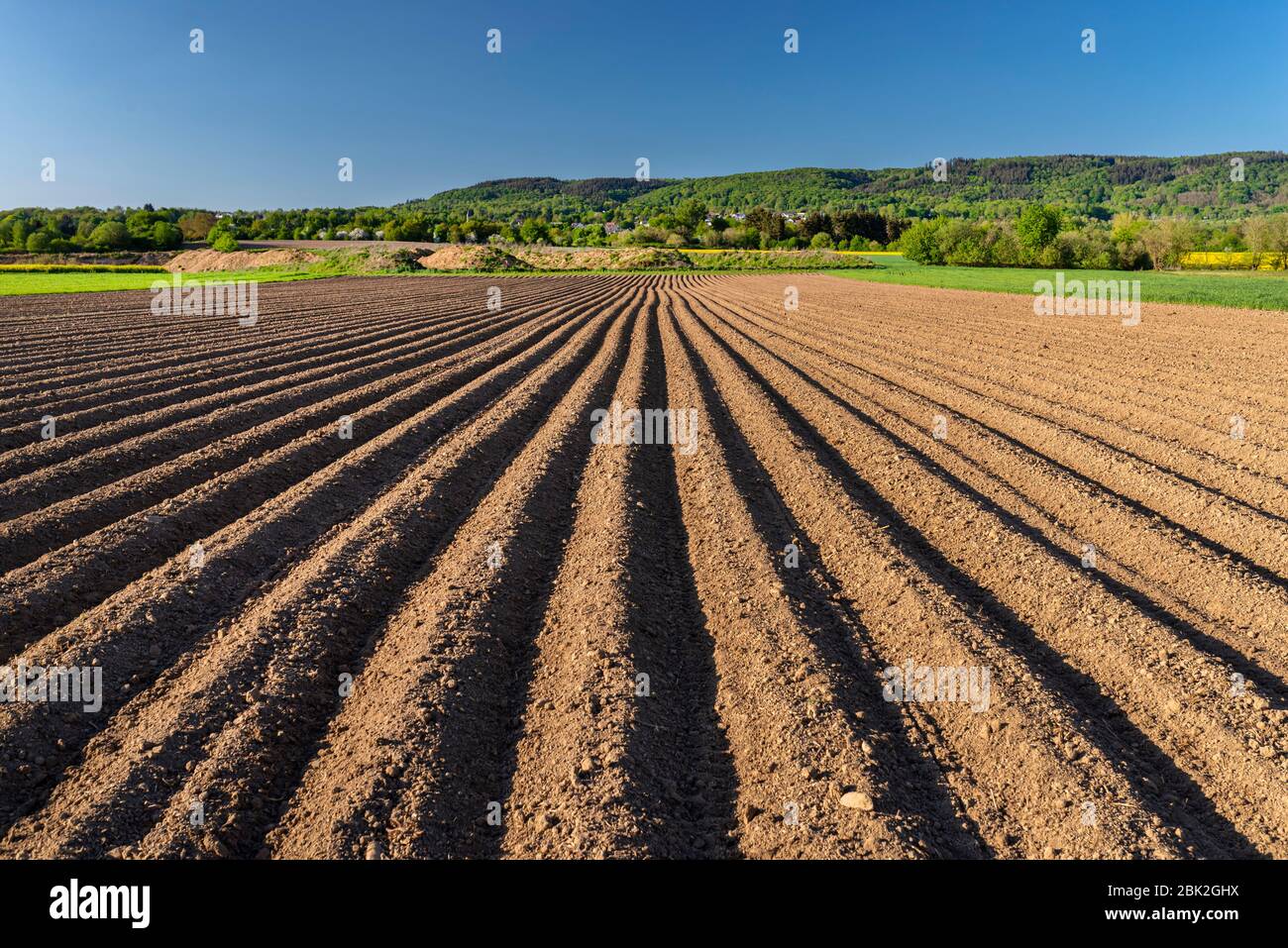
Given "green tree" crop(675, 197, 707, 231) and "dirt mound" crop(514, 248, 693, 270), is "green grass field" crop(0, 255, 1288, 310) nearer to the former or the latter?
"dirt mound" crop(514, 248, 693, 270)

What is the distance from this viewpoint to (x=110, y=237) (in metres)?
82.9

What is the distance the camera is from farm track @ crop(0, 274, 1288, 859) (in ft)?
12.3

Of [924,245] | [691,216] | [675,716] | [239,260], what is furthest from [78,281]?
[691,216]

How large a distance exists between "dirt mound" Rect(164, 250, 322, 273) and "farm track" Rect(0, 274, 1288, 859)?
79.4 metres

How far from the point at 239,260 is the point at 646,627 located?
9636cm

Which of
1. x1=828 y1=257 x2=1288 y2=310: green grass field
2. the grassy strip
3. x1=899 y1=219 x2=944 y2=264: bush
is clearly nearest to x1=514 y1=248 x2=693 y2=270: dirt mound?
x1=899 y1=219 x2=944 y2=264: bush

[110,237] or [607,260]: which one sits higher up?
[110,237]

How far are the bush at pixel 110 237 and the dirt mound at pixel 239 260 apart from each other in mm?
5947

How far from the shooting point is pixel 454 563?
6715 mm

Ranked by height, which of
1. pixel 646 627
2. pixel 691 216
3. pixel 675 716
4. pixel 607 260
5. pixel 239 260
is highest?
pixel 691 216

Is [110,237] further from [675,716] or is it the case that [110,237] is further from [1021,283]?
[675,716]
